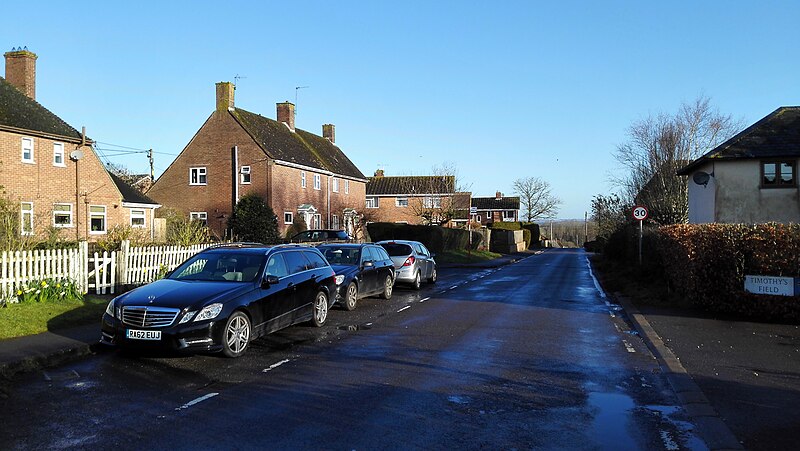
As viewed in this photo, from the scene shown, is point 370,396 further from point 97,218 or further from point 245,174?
point 245,174

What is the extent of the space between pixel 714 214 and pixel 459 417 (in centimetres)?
2325

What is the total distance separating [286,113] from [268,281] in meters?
40.2

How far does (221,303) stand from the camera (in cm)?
884

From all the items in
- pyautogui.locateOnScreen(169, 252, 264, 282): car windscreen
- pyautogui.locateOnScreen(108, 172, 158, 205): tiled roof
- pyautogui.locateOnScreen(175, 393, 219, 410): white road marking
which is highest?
pyautogui.locateOnScreen(108, 172, 158, 205): tiled roof

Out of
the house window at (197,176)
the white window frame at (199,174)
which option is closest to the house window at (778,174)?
the white window frame at (199,174)

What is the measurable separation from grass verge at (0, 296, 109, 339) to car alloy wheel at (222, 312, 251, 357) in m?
3.59

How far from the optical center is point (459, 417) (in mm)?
6148

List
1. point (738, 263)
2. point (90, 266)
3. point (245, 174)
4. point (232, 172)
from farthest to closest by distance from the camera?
point (232, 172), point (245, 174), point (90, 266), point (738, 263)

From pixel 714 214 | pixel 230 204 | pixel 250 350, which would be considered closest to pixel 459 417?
pixel 250 350

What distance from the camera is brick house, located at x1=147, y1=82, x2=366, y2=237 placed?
40125 mm

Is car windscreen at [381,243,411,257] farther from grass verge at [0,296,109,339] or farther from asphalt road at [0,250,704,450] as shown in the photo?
grass verge at [0,296,109,339]

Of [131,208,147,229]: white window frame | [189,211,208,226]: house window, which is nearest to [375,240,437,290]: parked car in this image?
[131,208,147,229]: white window frame

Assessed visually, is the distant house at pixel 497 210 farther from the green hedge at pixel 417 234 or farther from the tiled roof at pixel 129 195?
the tiled roof at pixel 129 195

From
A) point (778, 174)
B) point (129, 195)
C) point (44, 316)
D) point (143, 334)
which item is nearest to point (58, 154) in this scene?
point (129, 195)
